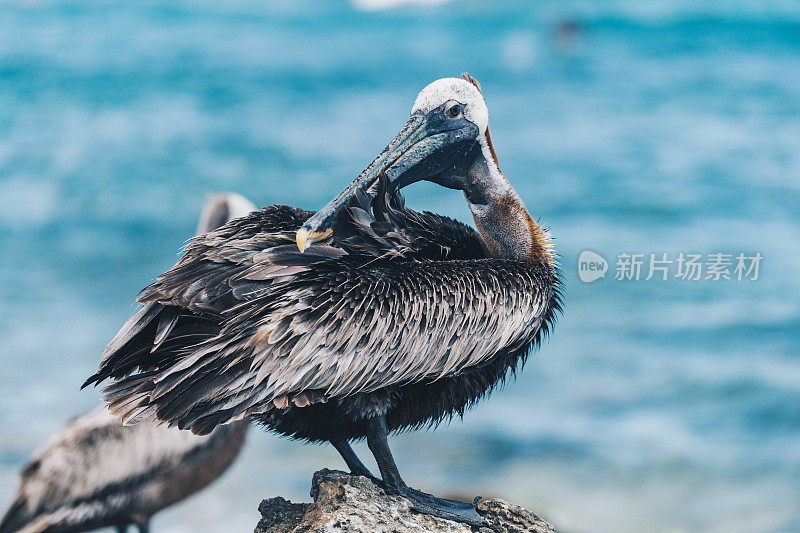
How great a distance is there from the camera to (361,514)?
149 inches

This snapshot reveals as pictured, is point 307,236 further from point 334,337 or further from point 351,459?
point 351,459

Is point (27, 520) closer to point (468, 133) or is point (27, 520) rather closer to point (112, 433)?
point (112, 433)

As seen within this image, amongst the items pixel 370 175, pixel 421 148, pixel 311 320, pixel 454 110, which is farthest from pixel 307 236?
pixel 454 110

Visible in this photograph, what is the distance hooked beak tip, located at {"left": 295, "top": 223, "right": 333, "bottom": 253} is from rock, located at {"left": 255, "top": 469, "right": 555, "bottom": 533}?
926 millimetres

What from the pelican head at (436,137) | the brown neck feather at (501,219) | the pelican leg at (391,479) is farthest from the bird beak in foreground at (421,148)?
the pelican leg at (391,479)

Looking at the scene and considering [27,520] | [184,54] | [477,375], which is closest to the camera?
[477,375]

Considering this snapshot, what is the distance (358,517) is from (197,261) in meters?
1.28

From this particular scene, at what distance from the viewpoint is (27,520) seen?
7020mm

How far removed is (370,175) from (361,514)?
1521 millimetres

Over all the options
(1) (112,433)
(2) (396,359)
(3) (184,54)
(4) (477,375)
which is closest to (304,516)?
(2) (396,359)

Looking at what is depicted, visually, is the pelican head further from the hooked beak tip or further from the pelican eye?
the hooked beak tip

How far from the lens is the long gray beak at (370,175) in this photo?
4105 millimetres

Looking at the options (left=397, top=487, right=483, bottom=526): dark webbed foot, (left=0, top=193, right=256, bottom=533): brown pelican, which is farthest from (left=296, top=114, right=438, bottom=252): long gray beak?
(left=0, top=193, right=256, bottom=533): brown pelican

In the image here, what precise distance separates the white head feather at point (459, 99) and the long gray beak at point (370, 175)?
0.23 feet
